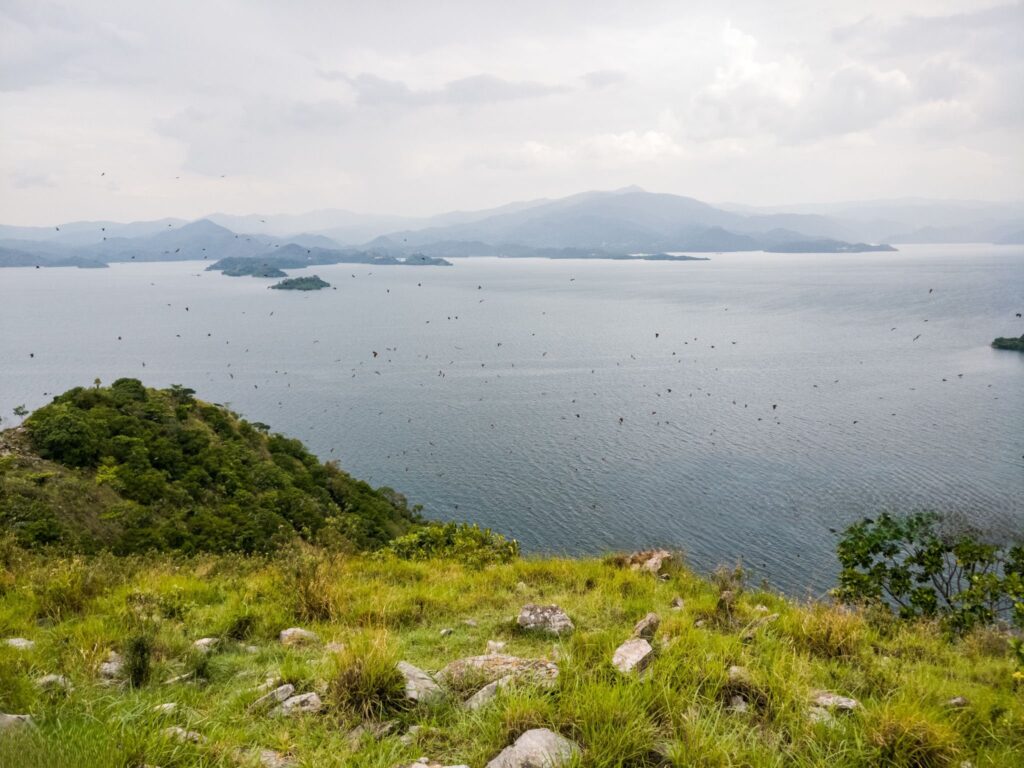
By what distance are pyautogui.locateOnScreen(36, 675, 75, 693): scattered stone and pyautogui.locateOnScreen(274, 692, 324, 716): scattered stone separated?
6.46 feet

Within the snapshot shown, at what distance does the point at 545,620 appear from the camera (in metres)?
7.66

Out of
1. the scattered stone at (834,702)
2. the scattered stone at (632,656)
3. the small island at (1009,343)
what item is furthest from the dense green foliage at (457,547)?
the small island at (1009,343)

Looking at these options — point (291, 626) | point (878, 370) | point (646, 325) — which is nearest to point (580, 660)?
point (291, 626)

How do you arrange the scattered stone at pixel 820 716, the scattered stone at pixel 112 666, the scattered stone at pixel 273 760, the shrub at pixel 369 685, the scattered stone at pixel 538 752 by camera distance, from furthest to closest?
the scattered stone at pixel 112 666, the shrub at pixel 369 685, the scattered stone at pixel 820 716, the scattered stone at pixel 273 760, the scattered stone at pixel 538 752

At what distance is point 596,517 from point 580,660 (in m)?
44.8

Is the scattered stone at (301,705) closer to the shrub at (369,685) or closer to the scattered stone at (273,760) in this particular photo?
the shrub at (369,685)

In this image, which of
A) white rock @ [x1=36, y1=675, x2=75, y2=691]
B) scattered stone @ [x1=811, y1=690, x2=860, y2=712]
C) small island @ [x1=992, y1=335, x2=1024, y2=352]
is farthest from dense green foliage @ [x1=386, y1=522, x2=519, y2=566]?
small island @ [x1=992, y1=335, x2=1024, y2=352]

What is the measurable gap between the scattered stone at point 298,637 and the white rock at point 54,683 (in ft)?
7.28

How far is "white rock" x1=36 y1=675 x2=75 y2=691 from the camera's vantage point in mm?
5223

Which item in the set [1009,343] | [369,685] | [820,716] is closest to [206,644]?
[369,685]

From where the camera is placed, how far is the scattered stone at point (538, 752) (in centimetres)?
407

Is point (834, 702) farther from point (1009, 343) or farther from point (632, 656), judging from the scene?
point (1009, 343)

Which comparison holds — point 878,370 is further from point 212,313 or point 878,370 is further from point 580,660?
point 212,313

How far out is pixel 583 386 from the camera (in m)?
91.1
